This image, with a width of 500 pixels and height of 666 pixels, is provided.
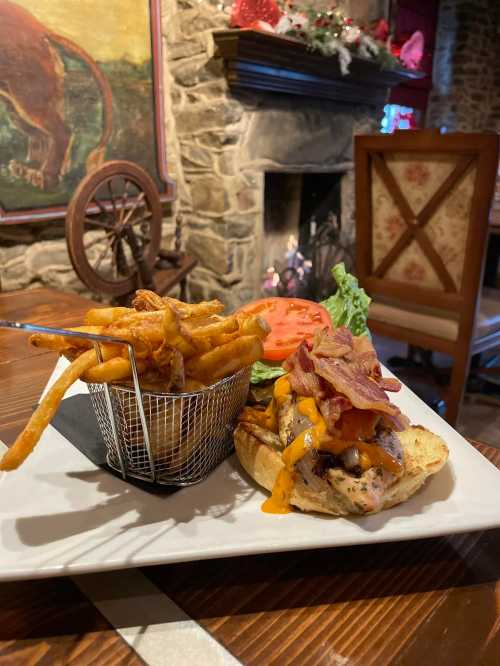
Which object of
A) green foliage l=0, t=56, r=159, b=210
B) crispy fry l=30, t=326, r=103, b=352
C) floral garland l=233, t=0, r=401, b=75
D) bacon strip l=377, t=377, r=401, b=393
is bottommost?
bacon strip l=377, t=377, r=401, b=393

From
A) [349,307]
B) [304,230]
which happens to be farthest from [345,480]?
[304,230]

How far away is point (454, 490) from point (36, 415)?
0.54 meters

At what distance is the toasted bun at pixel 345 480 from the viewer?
610 millimetres

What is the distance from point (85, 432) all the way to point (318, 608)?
0.45m

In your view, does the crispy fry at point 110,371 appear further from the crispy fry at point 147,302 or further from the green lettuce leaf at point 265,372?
the green lettuce leaf at point 265,372

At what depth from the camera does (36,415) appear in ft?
1.81

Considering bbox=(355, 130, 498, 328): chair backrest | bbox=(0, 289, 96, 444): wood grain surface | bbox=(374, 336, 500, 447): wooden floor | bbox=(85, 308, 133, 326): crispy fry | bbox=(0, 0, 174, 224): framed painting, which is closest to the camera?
bbox=(85, 308, 133, 326): crispy fry

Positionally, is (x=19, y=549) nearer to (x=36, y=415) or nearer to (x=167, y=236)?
(x=36, y=415)

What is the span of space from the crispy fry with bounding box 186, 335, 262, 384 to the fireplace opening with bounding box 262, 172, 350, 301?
3020 millimetres

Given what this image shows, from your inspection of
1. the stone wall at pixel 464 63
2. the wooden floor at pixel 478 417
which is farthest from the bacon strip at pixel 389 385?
the stone wall at pixel 464 63

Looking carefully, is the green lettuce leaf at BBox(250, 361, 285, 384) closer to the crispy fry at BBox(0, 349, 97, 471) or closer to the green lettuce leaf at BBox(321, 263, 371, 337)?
the green lettuce leaf at BBox(321, 263, 371, 337)

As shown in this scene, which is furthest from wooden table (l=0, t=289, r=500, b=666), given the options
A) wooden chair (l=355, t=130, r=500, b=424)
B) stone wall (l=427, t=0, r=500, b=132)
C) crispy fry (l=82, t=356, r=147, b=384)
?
stone wall (l=427, t=0, r=500, b=132)

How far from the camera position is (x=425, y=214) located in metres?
2.17

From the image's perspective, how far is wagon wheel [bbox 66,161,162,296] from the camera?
201 cm
